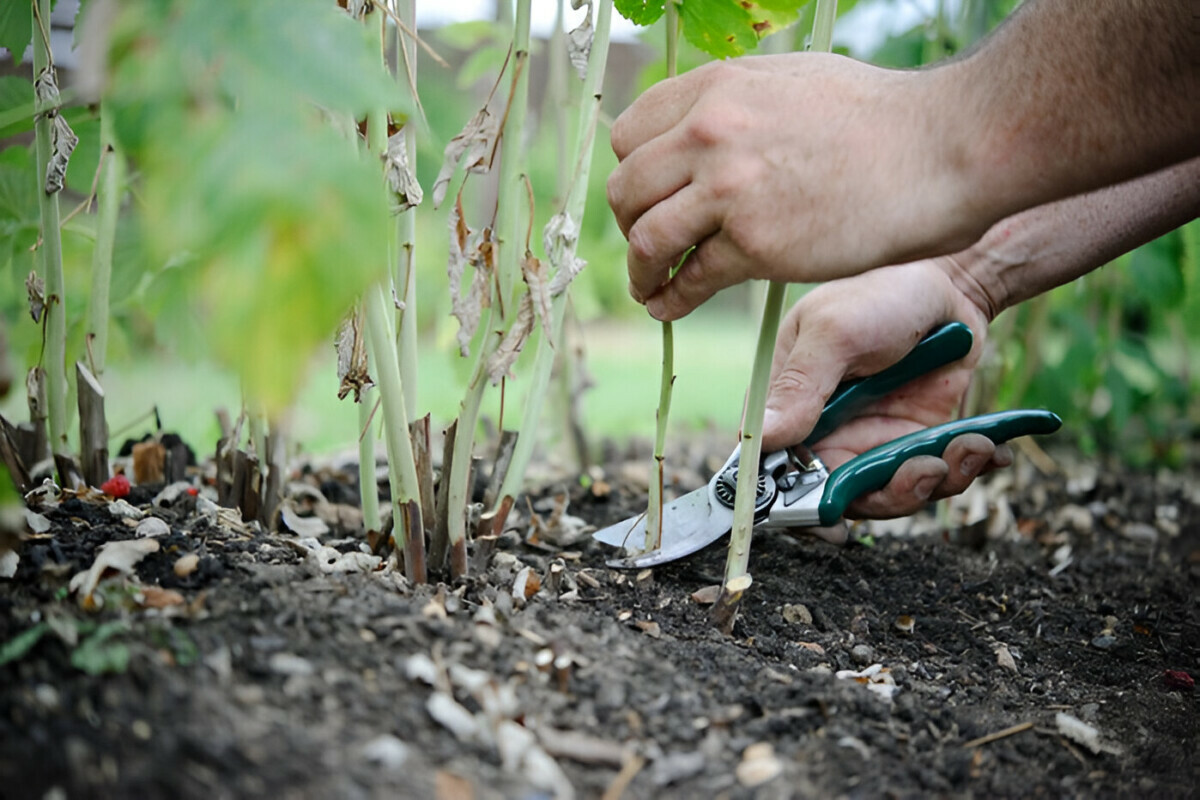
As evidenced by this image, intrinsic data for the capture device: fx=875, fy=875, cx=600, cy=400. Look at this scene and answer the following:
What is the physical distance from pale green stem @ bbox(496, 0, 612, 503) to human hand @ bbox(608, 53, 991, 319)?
0.14m

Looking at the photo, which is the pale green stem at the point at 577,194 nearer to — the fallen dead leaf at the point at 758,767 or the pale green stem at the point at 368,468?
the pale green stem at the point at 368,468

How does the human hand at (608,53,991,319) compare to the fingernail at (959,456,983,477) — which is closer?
the human hand at (608,53,991,319)

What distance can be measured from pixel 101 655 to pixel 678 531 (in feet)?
2.20

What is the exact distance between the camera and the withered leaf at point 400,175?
880mm

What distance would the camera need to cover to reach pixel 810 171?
2.55ft

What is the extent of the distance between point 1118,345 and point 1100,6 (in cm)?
179

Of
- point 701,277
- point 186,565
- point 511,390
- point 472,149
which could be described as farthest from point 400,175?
point 511,390

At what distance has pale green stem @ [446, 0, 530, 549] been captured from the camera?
3.09 ft

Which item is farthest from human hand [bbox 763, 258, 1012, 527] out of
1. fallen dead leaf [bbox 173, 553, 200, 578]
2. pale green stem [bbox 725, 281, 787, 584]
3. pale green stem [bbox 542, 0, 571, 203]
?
fallen dead leaf [bbox 173, 553, 200, 578]

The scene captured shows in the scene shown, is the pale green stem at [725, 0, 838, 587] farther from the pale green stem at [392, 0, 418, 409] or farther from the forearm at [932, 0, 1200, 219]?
the pale green stem at [392, 0, 418, 409]

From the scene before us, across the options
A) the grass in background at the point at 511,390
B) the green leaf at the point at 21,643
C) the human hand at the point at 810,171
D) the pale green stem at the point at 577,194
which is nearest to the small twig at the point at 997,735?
the human hand at the point at 810,171

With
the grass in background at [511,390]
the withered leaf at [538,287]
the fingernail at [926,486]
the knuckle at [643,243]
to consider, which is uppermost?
the knuckle at [643,243]

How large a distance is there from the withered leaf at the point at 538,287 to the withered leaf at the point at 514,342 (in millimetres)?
14

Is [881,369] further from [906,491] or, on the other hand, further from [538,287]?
[538,287]
